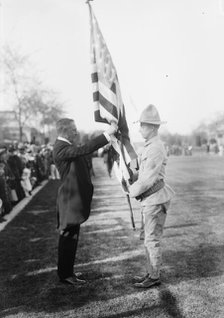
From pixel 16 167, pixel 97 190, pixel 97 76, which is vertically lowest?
pixel 97 190

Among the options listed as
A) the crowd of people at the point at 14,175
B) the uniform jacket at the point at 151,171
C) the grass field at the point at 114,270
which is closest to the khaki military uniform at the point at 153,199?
the uniform jacket at the point at 151,171

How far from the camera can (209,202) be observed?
11.2m

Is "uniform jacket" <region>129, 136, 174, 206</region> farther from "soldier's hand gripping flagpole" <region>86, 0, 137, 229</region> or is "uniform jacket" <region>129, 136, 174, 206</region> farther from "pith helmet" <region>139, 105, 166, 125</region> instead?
"soldier's hand gripping flagpole" <region>86, 0, 137, 229</region>

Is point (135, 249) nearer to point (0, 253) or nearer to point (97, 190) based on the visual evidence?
point (0, 253)

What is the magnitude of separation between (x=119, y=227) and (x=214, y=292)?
381 cm

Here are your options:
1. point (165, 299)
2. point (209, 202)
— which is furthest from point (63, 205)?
point (209, 202)

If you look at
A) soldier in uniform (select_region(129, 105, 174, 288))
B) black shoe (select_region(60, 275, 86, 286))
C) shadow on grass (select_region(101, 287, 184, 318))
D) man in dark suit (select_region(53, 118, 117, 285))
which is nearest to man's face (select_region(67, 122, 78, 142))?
man in dark suit (select_region(53, 118, 117, 285))

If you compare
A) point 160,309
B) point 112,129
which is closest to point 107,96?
point 112,129

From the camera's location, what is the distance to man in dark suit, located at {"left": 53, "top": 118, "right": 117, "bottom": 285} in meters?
4.95

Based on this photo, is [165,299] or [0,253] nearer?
[165,299]

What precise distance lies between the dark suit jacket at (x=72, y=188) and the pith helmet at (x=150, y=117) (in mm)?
826

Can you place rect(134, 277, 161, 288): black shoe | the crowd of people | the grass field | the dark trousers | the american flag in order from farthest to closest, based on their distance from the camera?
the crowd of people < the american flag < the dark trousers < rect(134, 277, 161, 288): black shoe < the grass field

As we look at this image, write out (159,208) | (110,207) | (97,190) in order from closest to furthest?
(159,208), (110,207), (97,190)

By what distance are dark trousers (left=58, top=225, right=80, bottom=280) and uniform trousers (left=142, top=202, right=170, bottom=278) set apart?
0.87 meters
